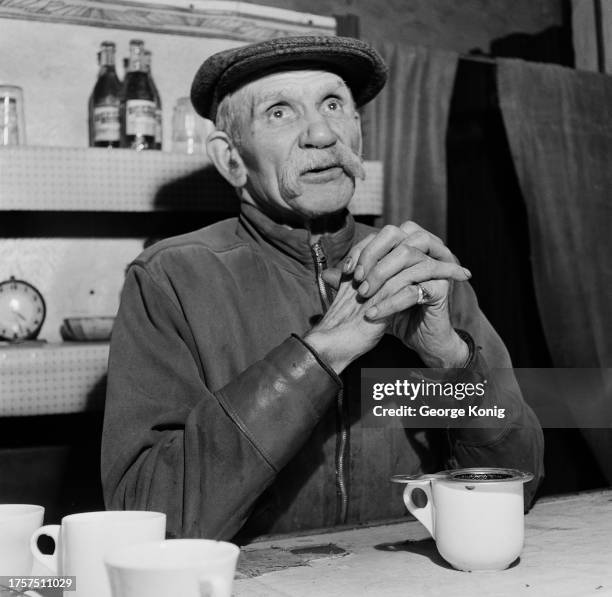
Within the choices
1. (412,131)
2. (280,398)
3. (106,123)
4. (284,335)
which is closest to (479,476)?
(280,398)

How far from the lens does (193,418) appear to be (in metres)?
1.36

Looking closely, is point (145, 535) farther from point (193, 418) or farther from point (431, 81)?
point (431, 81)

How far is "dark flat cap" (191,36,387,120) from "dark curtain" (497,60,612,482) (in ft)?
4.98

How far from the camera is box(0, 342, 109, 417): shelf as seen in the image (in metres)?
2.49

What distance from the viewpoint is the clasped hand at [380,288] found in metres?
1.38

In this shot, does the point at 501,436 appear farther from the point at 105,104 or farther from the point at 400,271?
the point at 105,104

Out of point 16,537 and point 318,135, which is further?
point 318,135

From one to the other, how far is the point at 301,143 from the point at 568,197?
1960 millimetres

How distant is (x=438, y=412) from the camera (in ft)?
5.36

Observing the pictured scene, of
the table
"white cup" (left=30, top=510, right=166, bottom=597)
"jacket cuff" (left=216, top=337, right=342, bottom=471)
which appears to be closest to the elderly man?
"jacket cuff" (left=216, top=337, right=342, bottom=471)

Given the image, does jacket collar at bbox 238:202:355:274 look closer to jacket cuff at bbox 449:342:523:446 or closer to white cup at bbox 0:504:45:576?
jacket cuff at bbox 449:342:523:446

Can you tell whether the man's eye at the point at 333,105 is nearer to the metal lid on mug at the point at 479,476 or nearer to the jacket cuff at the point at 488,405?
the jacket cuff at the point at 488,405

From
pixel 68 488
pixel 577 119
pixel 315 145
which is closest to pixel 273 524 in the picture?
pixel 315 145

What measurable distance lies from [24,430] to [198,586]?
225 centimetres
